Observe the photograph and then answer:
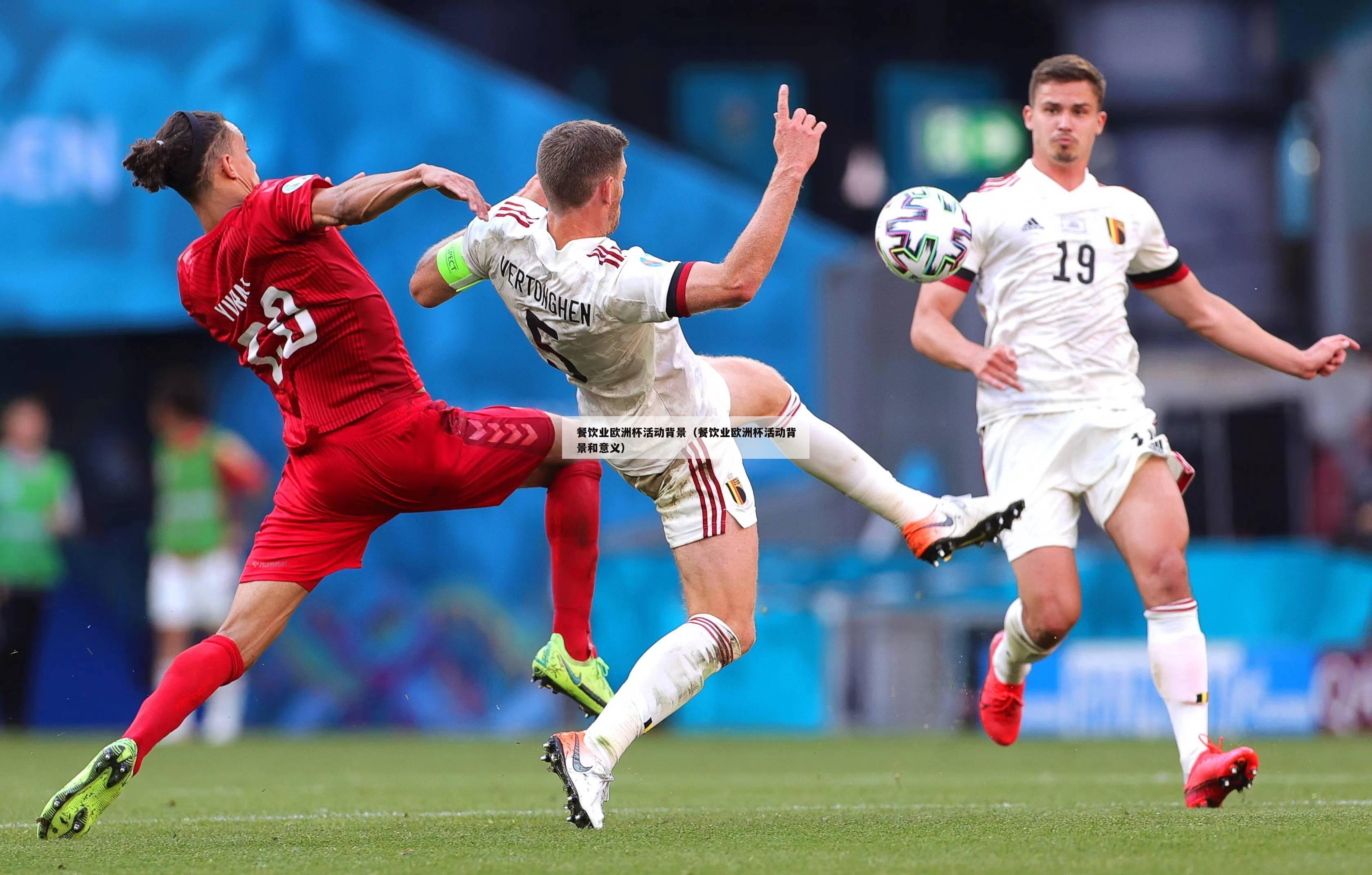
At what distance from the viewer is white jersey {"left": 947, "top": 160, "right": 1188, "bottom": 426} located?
6379mm

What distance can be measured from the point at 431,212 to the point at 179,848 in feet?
27.2

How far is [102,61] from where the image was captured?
1223 cm

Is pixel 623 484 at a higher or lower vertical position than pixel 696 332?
lower

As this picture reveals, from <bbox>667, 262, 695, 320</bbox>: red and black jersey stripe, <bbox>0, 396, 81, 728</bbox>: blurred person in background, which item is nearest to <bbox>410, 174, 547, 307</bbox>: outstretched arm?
<bbox>667, 262, 695, 320</bbox>: red and black jersey stripe

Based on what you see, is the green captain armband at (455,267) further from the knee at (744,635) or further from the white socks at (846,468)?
the knee at (744,635)

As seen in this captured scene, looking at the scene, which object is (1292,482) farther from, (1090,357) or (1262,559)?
(1090,357)

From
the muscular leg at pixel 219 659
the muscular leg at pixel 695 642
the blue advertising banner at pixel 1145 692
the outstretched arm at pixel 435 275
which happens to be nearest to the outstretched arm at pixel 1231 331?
the muscular leg at pixel 695 642

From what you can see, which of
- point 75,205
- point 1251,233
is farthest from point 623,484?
point 1251,233

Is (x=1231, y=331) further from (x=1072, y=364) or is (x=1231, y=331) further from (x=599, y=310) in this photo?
(x=599, y=310)

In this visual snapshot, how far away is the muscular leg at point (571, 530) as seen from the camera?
596cm

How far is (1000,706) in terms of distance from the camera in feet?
22.8

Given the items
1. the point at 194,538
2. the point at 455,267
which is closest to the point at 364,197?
the point at 455,267

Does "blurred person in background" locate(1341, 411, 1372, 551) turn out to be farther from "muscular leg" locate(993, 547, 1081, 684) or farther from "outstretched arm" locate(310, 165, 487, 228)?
"outstretched arm" locate(310, 165, 487, 228)

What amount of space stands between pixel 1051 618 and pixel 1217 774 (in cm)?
85
